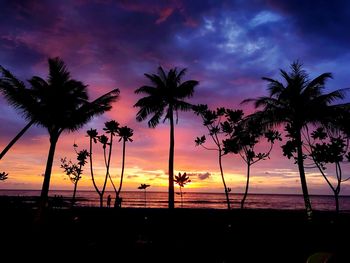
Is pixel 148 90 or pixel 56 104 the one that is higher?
pixel 148 90

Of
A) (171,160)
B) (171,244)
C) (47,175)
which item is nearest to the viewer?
(171,244)

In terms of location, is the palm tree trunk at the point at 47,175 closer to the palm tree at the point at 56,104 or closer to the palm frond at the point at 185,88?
the palm tree at the point at 56,104

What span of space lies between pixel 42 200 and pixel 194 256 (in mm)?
9046

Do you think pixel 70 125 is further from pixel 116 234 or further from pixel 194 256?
pixel 194 256

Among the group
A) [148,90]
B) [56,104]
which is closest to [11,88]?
[56,104]

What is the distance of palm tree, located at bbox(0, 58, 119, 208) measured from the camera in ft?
55.8

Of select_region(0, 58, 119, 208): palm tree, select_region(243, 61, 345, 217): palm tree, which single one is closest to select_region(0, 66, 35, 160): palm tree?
select_region(0, 58, 119, 208): palm tree

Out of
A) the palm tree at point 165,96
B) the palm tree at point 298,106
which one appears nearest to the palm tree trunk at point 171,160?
the palm tree at point 165,96

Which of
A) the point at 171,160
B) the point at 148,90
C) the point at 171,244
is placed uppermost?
the point at 148,90

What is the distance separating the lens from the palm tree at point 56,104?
17016mm

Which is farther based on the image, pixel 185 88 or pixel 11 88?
pixel 185 88

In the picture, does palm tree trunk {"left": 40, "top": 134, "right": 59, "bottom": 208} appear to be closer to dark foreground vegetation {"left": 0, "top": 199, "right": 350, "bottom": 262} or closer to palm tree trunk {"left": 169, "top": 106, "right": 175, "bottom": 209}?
dark foreground vegetation {"left": 0, "top": 199, "right": 350, "bottom": 262}

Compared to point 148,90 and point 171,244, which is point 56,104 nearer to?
point 171,244

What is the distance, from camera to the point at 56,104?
17766 mm
